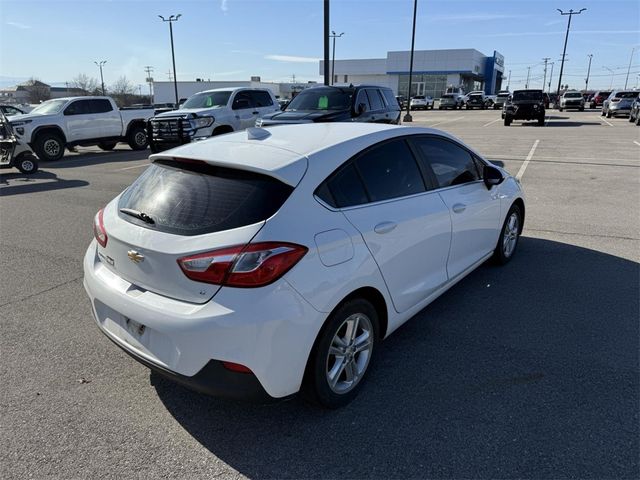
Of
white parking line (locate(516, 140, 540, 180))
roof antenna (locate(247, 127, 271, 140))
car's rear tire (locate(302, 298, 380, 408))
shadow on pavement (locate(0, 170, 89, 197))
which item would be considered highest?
roof antenna (locate(247, 127, 271, 140))

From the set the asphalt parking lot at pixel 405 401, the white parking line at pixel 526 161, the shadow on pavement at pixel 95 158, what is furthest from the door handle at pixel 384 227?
the shadow on pavement at pixel 95 158

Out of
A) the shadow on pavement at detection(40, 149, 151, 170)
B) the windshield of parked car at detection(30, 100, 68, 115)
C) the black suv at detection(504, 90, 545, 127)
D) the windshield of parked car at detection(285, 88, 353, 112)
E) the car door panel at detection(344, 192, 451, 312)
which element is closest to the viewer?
the car door panel at detection(344, 192, 451, 312)

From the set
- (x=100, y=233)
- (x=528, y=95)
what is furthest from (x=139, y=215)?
(x=528, y=95)

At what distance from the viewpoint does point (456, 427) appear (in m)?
2.70

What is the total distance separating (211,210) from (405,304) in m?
1.53

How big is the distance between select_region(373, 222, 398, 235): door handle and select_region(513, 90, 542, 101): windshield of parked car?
91.3 ft

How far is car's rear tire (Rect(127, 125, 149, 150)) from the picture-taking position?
59.4 feet

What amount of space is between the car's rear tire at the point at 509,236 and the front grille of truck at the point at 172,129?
418 inches

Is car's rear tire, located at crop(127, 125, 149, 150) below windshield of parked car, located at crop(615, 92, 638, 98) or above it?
below

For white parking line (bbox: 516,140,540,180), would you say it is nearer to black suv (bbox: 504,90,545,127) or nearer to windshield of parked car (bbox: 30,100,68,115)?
black suv (bbox: 504,90,545,127)

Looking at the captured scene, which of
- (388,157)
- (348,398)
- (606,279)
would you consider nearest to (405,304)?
(348,398)

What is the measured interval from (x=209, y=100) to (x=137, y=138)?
4875mm

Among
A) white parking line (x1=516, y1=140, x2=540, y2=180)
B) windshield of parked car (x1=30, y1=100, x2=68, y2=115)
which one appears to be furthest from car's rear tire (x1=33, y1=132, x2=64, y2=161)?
white parking line (x1=516, y1=140, x2=540, y2=180)

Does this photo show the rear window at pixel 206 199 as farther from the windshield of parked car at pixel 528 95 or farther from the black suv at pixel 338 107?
→ the windshield of parked car at pixel 528 95
